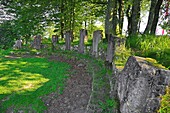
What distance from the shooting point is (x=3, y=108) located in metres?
5.29

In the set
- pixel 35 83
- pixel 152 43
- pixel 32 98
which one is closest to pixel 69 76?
pixel 35 83

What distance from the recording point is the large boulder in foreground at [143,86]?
2713 millimetres

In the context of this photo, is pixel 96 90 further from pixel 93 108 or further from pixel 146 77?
pixel 146 77

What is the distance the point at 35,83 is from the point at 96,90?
238cm

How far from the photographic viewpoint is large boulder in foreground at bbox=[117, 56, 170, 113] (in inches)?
107

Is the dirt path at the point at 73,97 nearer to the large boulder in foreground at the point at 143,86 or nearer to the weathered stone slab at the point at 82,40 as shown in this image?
the large boulder in foreground at the point at 143,86

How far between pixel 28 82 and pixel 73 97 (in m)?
1.98

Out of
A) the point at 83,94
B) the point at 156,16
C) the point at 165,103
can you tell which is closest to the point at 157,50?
the point at 83,94

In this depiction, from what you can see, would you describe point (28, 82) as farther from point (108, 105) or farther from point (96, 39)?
point (96, 39)

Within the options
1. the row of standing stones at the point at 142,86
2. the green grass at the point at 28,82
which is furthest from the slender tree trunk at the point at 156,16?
the row of standing stones at the point at 142,86

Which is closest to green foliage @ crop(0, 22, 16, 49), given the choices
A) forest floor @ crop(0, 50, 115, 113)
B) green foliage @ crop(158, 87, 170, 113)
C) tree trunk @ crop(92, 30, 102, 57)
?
tree trunk @ crop(92, 30, 102, 57)

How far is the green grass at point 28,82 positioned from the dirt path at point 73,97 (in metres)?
0.22

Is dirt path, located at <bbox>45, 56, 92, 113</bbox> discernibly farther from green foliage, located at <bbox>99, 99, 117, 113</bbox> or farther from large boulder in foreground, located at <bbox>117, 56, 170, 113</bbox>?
large boulder in foreground, located at <bbox>117, 56, 170, 113</bbox>

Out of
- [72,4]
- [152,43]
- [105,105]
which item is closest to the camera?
[105,105]
